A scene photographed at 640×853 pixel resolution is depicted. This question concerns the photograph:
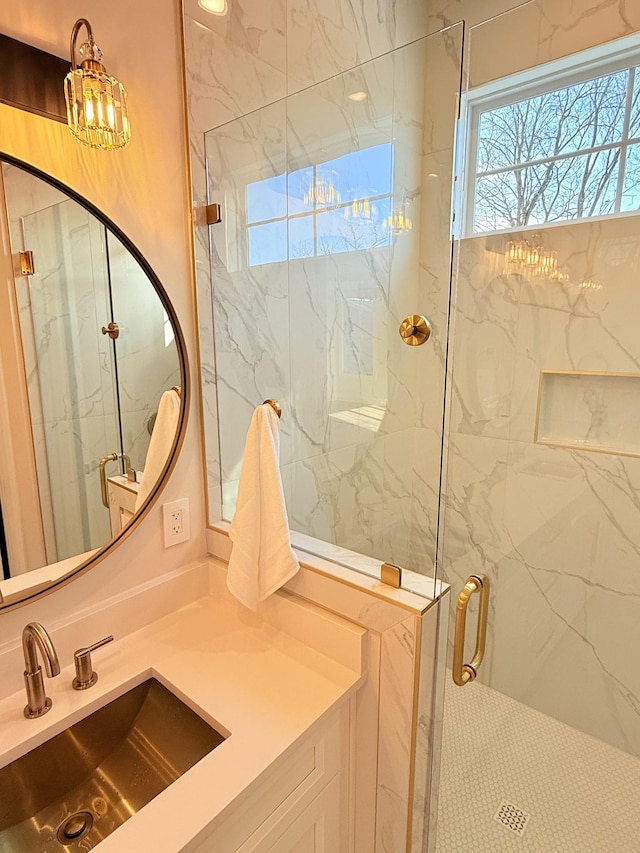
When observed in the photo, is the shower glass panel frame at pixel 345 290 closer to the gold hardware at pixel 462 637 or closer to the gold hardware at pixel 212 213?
the gold hardware at pixel 212 213

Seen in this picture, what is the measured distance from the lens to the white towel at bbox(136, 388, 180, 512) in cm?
128

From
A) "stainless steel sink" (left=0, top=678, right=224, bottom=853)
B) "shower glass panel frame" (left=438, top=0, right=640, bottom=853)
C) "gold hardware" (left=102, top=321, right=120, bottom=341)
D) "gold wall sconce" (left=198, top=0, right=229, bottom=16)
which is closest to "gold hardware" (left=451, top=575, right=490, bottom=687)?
"shower glass panel frame" (left=438, top=0, right=640, bottom=853)

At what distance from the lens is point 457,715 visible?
1.85 metres

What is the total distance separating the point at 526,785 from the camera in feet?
5.39

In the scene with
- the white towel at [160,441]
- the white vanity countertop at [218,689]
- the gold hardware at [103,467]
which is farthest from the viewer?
the white towel at [160,441]

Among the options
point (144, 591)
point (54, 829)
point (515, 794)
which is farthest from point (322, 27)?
point (515, 794)

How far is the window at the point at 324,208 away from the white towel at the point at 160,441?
0.52 meters

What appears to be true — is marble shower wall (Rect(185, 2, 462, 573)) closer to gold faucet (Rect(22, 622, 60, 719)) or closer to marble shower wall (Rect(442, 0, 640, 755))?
marble shower wall (Rect(442, 0, 640, 755))

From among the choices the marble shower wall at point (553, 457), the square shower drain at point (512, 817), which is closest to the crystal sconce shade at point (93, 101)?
the marble shower wall at point (553, 457)

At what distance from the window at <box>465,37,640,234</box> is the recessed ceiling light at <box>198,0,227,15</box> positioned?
3.77ft

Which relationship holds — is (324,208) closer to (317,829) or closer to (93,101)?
(93,101)

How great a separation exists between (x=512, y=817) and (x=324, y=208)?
2.15 meters

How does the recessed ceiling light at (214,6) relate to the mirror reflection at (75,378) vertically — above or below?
above

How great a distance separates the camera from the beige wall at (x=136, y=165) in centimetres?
100
